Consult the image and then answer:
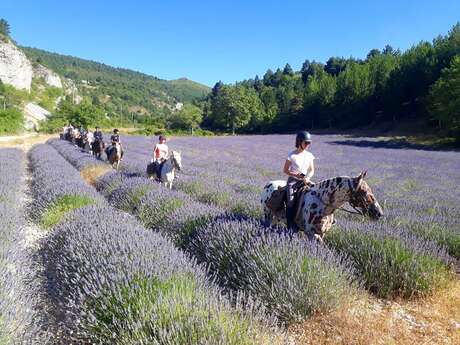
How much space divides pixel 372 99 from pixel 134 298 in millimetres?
53404

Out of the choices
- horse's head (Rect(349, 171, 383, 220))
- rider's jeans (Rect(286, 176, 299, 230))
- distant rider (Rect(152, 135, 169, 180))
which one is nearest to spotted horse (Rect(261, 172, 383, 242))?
horse's head (Rect(349, 171, 383, 220))

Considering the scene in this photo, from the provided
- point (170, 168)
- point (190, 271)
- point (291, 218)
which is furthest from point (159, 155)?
point (190, 271)

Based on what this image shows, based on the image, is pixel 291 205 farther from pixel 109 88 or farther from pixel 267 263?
pixel 109 88

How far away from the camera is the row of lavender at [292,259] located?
312cm

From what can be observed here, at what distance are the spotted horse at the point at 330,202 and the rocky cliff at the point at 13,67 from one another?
377 feet

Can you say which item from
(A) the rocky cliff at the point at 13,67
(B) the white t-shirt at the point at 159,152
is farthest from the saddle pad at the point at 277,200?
(A) the rocky cliff at the point at 13,67

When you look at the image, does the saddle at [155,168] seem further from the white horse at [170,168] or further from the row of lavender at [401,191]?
the row of lavender at [401,191]

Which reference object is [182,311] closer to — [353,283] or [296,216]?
[353,283]

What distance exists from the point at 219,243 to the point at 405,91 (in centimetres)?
4857

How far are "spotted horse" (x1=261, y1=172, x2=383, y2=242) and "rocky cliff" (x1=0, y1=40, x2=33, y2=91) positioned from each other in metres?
115

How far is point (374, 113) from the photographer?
5009cm

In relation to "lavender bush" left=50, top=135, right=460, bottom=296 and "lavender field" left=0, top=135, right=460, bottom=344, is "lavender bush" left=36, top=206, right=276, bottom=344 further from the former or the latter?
"lavender bush" left=50, top=135, right=460, bottom=296

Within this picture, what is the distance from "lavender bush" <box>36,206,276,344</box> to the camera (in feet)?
7.12

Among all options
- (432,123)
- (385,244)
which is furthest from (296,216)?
(432,123)
